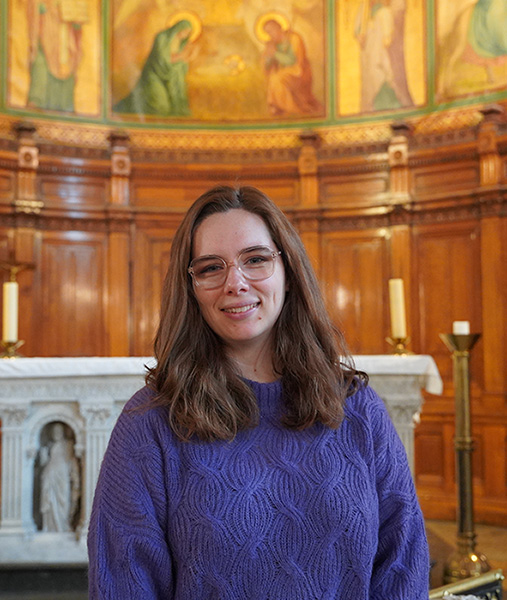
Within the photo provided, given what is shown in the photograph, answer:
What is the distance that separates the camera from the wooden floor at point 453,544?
532cm

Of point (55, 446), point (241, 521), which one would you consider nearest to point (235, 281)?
point (241, 521)

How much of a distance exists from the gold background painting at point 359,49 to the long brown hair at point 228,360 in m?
6.64

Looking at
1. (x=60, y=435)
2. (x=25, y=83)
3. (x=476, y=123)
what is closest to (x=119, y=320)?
(x=25, y=83)

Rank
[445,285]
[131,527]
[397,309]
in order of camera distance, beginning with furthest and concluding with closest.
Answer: [445,285]
[397,309]
[131,527]

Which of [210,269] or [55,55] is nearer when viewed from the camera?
[210,269]

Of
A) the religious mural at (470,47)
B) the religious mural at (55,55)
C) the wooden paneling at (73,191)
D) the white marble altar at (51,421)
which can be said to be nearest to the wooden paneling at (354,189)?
the religious mural at (470,47)

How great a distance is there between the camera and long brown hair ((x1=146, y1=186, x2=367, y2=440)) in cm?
152

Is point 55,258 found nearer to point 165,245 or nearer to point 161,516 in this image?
point 165,245

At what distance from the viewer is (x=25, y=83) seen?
7625mm

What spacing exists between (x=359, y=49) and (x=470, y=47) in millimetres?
1242

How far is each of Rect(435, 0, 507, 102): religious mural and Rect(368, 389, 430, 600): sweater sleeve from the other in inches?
261

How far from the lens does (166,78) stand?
8195mm

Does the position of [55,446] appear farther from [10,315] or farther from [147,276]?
[147,276]

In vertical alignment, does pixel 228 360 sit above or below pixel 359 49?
below
